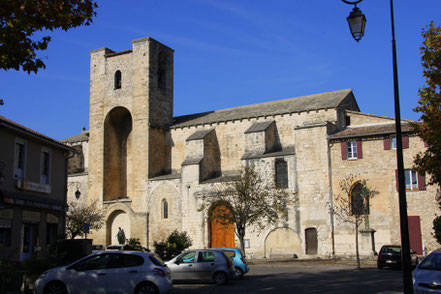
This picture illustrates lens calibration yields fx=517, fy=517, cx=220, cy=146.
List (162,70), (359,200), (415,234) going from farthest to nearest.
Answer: (162,70), (359,200), (415,234)

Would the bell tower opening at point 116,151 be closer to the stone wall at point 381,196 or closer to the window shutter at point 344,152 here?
the stone wall at point 381,196

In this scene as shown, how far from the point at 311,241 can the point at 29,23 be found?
2642cm

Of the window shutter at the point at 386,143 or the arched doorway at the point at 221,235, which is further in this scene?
the arched doorway at the point at 221,235

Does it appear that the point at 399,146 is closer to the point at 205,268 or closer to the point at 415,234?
the point at 205,268

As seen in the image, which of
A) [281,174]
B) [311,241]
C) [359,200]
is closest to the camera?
[359,200]

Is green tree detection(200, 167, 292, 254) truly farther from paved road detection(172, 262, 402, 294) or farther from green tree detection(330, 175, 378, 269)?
paved road detection(172, 262, 402, 294)

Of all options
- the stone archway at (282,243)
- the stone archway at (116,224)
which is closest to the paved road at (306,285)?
the stone archway at (282,243)

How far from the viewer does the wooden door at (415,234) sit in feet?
99.6

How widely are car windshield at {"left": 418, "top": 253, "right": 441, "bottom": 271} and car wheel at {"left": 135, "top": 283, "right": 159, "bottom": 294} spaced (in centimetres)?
648

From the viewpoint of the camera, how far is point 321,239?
33.2 meters

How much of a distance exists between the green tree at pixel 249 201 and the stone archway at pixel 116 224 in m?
8.81

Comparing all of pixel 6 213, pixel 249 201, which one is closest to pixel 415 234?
pixel 249 201

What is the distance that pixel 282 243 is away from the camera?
3459 cm

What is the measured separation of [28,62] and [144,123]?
30.5 m
